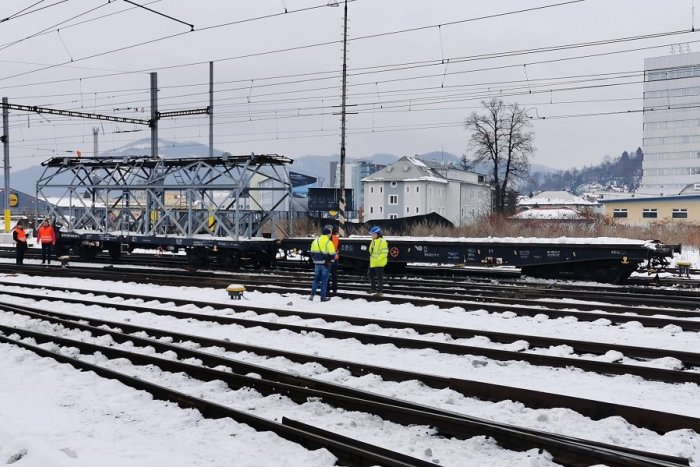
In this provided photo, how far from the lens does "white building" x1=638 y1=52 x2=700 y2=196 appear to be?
109 metres

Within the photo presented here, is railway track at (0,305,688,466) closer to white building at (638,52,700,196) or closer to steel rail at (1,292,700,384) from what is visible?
steel rail at (1,292,700,384)

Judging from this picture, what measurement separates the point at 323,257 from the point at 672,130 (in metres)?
114

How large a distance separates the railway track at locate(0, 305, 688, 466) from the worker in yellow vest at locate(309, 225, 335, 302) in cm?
490

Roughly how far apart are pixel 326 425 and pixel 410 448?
3.13 ft

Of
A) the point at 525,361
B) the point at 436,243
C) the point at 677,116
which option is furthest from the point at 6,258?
the point at 677,116

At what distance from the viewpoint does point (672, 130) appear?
113 metres

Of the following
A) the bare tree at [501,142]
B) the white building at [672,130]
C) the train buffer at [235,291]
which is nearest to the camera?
the train buffer at [235,291]

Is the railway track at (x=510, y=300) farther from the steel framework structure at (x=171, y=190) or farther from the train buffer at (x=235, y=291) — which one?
the steel framework structure at (x=171, y=190)

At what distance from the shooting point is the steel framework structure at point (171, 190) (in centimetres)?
2262

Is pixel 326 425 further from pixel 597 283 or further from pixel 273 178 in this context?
pixel 273 178

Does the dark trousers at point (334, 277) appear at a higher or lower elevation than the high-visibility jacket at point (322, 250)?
lower

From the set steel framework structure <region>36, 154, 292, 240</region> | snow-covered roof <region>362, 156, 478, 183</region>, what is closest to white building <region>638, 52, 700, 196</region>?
snow-covered roof <region>362, 156, 478, 183</region>

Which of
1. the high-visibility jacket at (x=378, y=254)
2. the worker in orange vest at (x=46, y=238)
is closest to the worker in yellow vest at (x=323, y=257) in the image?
the high-visibility jacket at (x=378, y=254)

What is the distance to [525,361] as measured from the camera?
8.45m
